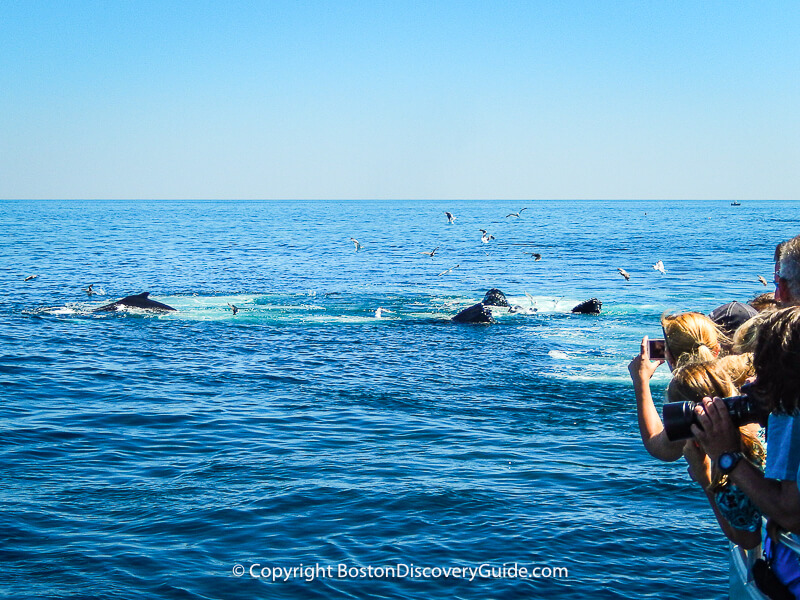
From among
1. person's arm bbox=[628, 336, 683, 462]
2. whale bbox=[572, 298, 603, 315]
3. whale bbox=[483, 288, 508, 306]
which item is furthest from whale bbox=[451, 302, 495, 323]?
person's arm bbox=[628, 336, 683, 462]

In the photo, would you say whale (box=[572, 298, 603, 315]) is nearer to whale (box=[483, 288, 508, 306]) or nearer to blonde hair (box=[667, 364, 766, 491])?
whale (box=[483, 288, 508, 306])

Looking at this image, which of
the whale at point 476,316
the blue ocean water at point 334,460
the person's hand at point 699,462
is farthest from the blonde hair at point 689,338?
the whale at point 476,316

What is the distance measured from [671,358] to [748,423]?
1.18m

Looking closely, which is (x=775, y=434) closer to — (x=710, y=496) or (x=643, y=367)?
(x=710, y=496)

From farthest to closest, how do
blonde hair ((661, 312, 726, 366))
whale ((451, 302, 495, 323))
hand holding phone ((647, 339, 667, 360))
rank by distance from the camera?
1. whale ((451, 302, 495, 323))
2. hand holding phone ((647, 339, 667, 360))
3. blonde hair ((661, 312, 726, 366))

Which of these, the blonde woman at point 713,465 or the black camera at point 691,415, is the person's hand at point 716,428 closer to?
the black camera at point 691,415

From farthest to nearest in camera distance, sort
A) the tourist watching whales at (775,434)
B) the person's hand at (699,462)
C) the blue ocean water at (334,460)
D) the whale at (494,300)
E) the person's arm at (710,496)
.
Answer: the whale at (494,300) → the blue ocean water at (334,460) → the person's hand at (699,462) → the person's arm at (710,496) → the tourist watching whales at (775,434)

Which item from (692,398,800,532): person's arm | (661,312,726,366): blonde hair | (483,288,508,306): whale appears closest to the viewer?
(692,398,800,532): person's arm

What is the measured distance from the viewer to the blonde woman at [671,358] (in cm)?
458

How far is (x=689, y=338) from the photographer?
4.70 meters

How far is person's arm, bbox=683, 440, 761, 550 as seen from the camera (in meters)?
4.30

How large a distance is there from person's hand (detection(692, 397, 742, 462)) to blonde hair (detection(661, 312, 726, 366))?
3.24 feet

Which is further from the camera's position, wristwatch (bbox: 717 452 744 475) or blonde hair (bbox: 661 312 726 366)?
blonde hair (bbox: 661 312 726 366)

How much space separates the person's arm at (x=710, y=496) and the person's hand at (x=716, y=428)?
748mm
